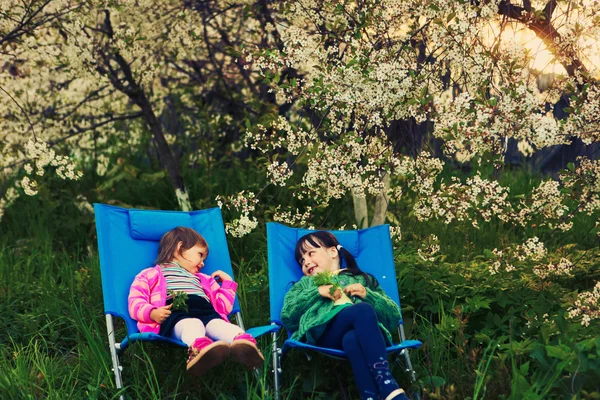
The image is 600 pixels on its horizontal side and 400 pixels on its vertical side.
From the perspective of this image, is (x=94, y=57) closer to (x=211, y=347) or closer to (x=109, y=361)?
(x=109, y=361)

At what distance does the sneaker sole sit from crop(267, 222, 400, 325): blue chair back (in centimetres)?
54

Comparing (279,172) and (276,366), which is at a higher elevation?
(279,172)

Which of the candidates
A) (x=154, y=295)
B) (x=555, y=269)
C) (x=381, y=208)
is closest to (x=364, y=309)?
(x=154, y=295)

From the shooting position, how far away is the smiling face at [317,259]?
3.72 m

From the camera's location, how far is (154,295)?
3.45m

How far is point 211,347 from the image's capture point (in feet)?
9.57

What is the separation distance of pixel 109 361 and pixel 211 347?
28.2 inches

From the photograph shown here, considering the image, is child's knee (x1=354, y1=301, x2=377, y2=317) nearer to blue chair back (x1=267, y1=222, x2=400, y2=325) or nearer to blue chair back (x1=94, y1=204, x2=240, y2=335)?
blue chair back (x1=267, y1=222, x2=400, y2=325)

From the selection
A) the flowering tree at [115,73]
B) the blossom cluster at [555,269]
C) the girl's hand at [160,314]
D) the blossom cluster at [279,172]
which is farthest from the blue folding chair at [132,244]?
the blossom cluster at [555,269]

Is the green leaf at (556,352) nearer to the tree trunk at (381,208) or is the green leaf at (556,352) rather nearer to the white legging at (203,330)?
the white legging at (203,330)

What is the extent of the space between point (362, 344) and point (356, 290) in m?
0.42

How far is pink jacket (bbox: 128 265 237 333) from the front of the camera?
3.33m

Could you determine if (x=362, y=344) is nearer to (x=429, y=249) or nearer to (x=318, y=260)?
(x=318, y=260)

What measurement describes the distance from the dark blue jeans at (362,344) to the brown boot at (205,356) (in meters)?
0.54
